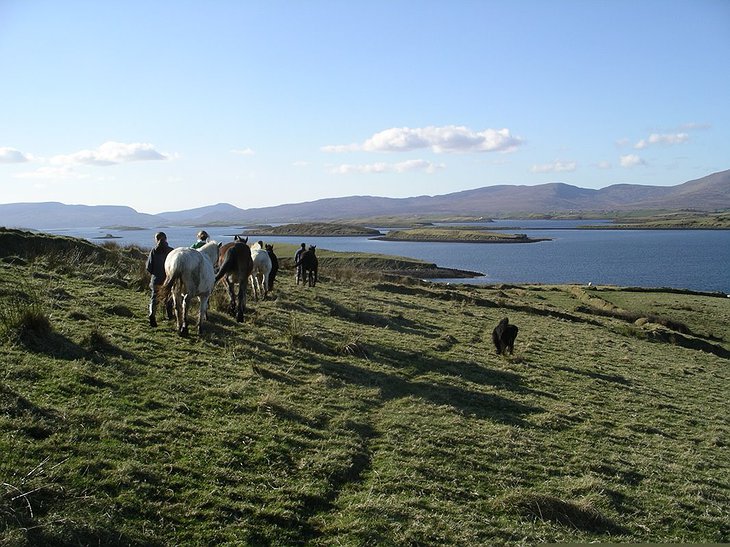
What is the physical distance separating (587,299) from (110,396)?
39.9m

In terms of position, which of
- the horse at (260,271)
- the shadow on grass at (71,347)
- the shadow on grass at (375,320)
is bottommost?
the shadow on grass at (375,320)

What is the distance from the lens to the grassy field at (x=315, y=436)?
575 centimetres

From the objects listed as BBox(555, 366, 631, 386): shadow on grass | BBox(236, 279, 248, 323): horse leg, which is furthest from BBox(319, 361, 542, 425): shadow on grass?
BBox(555, 366, 631, 386): shadow on grass

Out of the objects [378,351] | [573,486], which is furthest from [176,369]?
[573,486]

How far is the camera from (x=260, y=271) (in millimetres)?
18766

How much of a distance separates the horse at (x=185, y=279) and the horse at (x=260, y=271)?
5866 millimetres

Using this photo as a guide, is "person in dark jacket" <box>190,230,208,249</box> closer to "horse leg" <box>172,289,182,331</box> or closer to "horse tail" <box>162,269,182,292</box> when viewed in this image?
"horse leg" <box>172,289,182,331</box>

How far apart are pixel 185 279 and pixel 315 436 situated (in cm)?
539

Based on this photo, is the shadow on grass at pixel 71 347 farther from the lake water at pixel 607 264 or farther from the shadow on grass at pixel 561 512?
the lake water at pixel 607 264

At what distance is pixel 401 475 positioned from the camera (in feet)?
24.1

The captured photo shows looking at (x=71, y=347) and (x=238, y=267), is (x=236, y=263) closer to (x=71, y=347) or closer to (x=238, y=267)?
(x=238, y=267)

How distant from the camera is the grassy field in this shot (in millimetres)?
5746

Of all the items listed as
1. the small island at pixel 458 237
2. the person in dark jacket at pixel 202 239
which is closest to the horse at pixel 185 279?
the person in dark jacket at pixel 202 239

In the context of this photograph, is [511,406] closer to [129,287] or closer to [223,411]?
[223,411]
